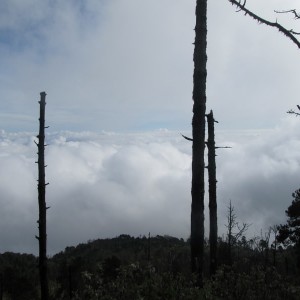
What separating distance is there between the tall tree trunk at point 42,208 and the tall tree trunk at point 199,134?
8.56 metres

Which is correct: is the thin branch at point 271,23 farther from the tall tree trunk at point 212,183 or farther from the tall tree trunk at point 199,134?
the tall tree trunk at point 212,183

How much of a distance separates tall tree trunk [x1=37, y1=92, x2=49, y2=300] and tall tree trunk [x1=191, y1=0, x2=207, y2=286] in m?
8.56

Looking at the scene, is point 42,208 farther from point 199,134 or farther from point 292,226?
point 292,226

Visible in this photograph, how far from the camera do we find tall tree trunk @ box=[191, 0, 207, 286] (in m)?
9.62

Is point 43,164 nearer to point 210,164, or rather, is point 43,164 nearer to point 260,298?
point 210,164

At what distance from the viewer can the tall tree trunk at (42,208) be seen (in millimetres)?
16578

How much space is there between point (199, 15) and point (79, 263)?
2102 cm

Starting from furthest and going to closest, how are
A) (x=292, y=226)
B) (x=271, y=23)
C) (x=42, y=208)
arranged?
(x=292, y=226) < (x=42, y=208) < (x=271, y=23)

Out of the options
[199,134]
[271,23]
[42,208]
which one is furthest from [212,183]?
[271,23]

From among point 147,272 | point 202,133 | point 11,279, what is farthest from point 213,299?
point 11,279

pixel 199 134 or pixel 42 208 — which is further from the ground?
pixel 199 134

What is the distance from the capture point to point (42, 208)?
17.2 metres

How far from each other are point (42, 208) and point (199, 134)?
9.09m

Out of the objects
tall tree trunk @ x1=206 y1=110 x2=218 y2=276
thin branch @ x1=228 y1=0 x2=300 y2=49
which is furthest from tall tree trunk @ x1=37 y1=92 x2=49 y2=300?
thin branch @ x1=228 y1=0 x2=300 y2=49
